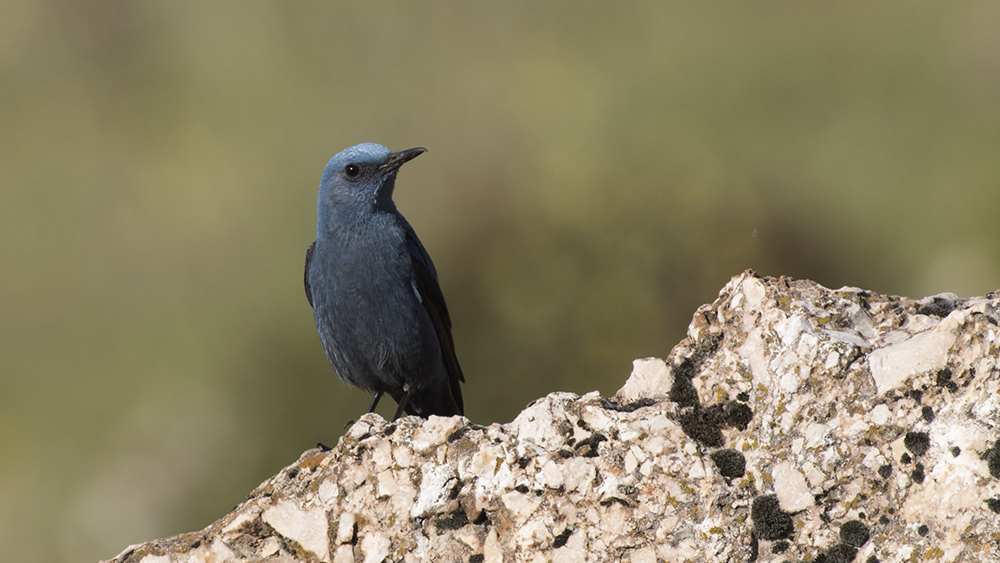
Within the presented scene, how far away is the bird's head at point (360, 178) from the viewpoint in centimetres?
642

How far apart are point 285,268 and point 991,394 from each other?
1068 centimetres

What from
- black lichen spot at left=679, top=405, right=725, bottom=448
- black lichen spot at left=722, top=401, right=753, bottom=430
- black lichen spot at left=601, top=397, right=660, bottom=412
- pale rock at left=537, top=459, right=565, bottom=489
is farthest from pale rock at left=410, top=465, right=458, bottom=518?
black lichen spot at left=722, top=401, right=753, bottom=430

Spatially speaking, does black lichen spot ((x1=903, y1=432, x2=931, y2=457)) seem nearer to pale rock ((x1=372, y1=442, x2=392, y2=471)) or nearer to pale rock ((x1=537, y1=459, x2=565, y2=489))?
pale rock ((x1=537, y1=459, x2=565, y2=489))

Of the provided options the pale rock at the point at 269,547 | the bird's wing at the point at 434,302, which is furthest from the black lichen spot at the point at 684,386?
the bird's wing at the point at 434,302

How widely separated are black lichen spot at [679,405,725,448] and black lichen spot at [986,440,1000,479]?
0.97 meters

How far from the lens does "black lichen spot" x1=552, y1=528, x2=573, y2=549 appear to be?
354 cm

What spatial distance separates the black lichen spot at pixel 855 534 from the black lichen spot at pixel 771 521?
183mm

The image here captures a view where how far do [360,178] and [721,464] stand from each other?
12.3 feet

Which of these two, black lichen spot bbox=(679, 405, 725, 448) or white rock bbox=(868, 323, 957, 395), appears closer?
white rock bbox=(868, 323, 957, 395)

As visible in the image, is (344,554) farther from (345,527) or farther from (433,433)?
(433,433)

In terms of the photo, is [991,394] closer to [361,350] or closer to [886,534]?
Answer: [886,534]

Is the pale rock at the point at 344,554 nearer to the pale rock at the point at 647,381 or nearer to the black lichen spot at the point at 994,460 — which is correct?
the pale rock at the point at 647,381

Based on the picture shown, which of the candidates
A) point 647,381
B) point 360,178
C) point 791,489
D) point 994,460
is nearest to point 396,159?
point 360,178

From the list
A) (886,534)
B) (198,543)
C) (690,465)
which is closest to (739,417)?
(690,465)
